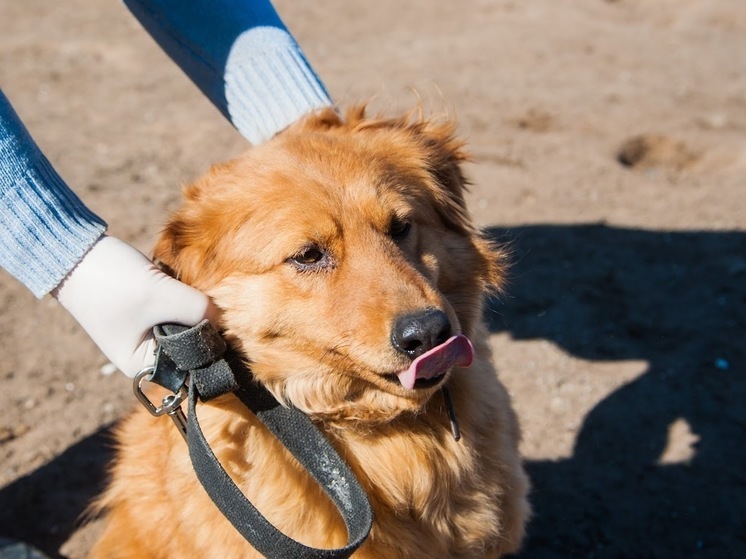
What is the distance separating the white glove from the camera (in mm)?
1938

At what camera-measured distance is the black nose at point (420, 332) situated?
2010 millimetres

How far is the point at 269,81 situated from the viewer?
9.55ft

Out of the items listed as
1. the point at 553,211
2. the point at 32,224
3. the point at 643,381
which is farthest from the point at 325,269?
the point at 553,211

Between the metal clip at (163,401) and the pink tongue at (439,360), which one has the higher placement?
the metal clip at (163,401)

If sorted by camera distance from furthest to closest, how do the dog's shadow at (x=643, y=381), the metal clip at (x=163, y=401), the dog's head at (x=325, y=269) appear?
the dog's shadow at (x=643, y=381), the dog's head at (x=325, y=269), the metal clip at (x=163, y=401)

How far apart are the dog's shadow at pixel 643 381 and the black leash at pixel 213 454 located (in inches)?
55.0

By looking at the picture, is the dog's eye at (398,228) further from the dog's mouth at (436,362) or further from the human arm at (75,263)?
the human arm at (75,263)

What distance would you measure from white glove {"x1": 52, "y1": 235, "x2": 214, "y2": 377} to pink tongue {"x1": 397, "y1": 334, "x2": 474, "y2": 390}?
58 centimetres

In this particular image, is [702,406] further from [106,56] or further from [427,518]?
[106,56]

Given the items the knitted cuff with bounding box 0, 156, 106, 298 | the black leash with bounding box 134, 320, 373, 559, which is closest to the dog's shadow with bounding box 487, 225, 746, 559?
the black leash with bounding box 134, 320, 373, 559

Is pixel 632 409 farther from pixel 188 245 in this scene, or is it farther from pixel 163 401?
pixel 163 401

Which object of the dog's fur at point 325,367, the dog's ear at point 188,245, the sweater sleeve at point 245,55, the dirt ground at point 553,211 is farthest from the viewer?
the dirt ground at point 553,211

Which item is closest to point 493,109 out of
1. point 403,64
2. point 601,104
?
point 601,104

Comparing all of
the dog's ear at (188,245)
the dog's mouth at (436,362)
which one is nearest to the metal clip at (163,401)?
the dog's ear at (188,245)
